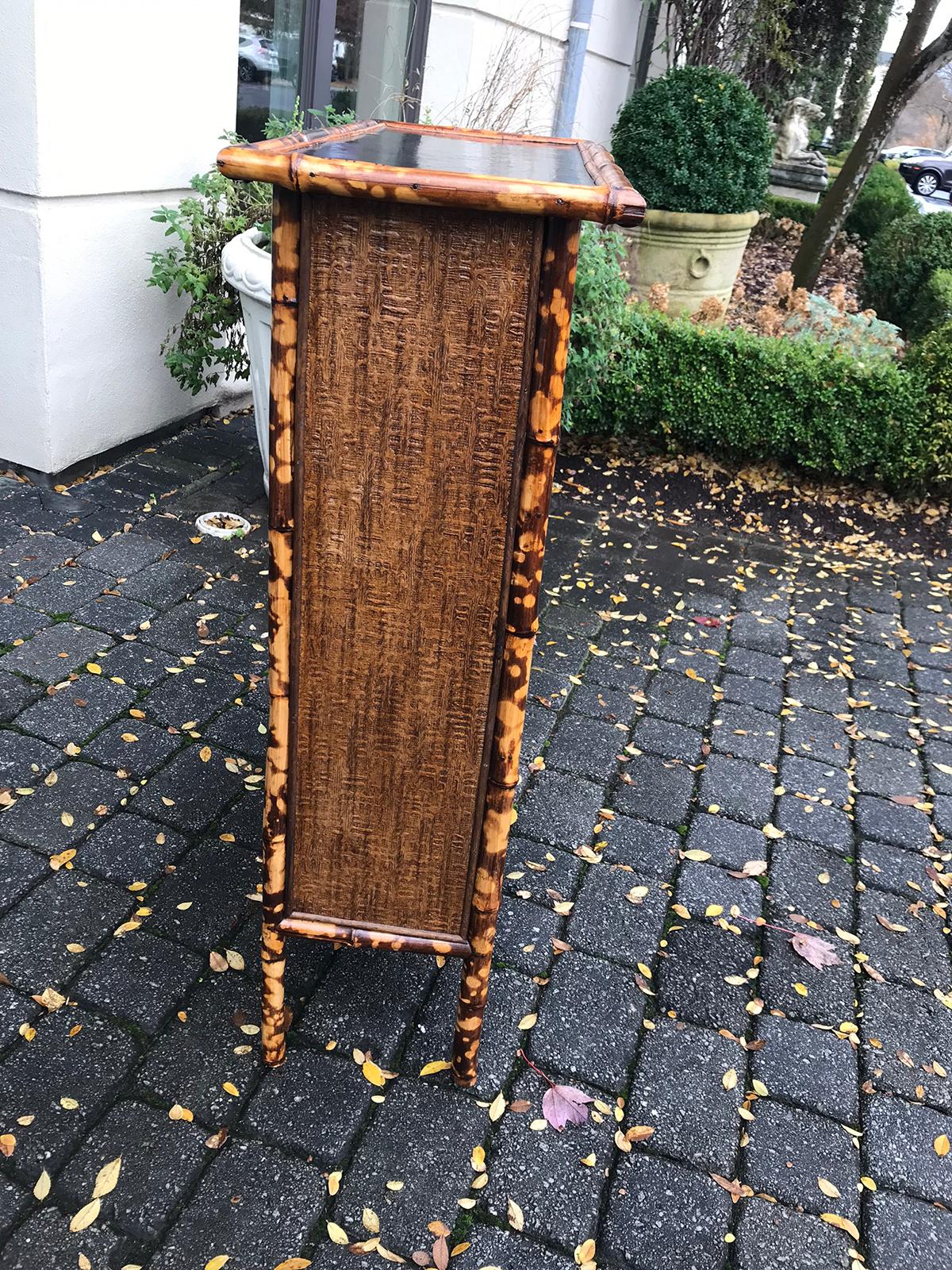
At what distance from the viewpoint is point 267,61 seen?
5.36 m

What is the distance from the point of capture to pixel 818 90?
17219 mm

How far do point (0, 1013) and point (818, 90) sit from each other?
19223mm

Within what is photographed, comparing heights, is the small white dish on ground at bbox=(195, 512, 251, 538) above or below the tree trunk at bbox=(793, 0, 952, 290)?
below

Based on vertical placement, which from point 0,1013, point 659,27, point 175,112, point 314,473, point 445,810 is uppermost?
point 659,27

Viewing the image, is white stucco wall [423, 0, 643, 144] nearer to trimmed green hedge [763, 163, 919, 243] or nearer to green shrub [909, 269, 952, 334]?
green shrub [909, 269, 952, 334]

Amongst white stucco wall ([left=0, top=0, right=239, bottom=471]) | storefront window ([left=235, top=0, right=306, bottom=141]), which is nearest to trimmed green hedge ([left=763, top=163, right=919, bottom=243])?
storefront window ([left=235, top=0, right=306, bottom=141])

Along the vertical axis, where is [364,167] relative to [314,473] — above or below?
above

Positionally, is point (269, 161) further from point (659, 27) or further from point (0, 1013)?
point (659, 27)

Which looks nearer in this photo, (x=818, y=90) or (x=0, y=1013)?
(x=0, y=1013)

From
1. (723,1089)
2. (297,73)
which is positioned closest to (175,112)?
(297,73)

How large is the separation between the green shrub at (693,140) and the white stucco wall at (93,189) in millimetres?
3212

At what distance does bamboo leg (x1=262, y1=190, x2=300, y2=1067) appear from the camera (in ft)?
5.14

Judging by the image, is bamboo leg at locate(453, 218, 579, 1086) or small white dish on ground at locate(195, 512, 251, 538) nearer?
bamboo leg at locate(453, 218, 579, 1086)

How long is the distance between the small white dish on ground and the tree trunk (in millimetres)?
6362
